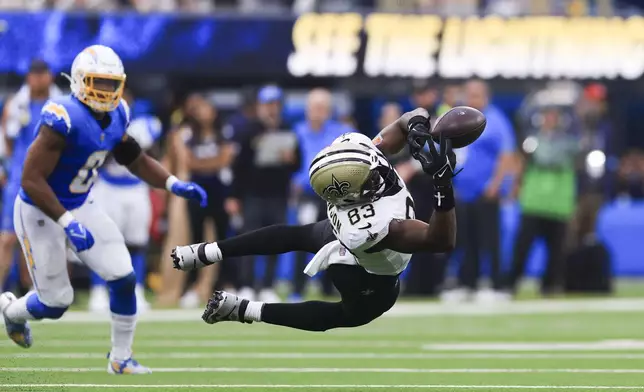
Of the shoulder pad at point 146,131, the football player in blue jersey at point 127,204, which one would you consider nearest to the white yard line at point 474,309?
the football player in blue jersey at point 127,204

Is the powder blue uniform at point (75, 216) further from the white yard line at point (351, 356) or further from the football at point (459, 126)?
the football at point (459, 126)

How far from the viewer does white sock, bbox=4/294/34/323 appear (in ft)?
25.3

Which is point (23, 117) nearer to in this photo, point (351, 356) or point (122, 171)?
point (122, 171)

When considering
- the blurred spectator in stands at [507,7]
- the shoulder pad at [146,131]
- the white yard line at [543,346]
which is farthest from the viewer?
the blurred spectator in stands at [507,7]

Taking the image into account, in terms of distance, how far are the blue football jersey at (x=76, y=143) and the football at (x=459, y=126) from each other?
2.23 m

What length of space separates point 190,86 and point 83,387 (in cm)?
1029

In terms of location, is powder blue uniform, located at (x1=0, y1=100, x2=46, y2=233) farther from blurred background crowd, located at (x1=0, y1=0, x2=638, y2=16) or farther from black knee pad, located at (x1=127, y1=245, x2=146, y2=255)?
blurred background crowd, located at (x1=0, y1=0, x2=638, y2=16)

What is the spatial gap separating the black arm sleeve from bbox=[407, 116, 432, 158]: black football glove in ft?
6.50

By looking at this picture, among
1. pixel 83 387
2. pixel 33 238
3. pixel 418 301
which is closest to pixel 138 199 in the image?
pixel 418 301

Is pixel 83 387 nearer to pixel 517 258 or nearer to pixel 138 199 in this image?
pixel 138 199

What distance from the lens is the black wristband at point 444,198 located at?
19.6 feet

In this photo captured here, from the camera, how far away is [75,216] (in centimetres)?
769

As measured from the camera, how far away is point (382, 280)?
6.73 m

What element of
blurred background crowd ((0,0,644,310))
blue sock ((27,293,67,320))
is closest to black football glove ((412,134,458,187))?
blue sock ((27,293,67,320))
